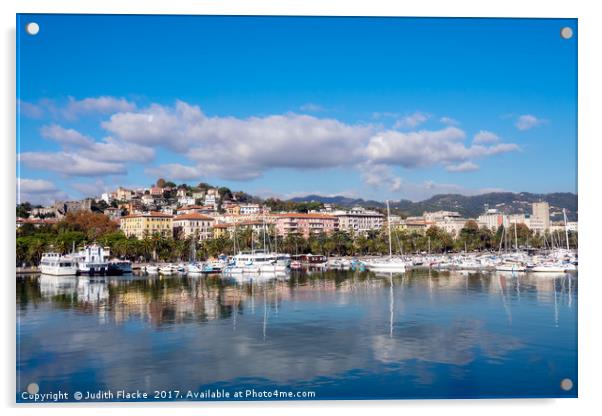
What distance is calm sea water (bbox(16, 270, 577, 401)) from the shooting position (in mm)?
5770

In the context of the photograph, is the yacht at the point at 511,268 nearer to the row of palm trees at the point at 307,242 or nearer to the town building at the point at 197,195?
the row of palm trees at the point at 307,242

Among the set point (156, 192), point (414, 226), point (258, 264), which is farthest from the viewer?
point (414, 226)

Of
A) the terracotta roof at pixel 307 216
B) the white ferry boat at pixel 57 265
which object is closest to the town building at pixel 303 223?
the terracotta roof at pixel 307 216

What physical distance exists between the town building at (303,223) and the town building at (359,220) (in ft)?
2.32

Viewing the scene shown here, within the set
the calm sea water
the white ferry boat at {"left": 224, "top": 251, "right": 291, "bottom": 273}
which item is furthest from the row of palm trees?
the calm sea water

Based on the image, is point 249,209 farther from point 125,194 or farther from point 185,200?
point 125,194

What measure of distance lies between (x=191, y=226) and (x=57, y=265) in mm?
14529

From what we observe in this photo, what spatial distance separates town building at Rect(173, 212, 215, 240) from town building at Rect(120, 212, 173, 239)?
→ 0.52 metres

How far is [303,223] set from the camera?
44.5 metres

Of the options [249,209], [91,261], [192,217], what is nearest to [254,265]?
[91,261]

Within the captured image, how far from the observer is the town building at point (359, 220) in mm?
46625

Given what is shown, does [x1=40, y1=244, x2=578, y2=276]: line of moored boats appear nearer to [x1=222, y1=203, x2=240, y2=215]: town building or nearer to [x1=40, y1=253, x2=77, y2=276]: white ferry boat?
[x1=40, y1=253, x2=77, y2=276]: white ferry boat
